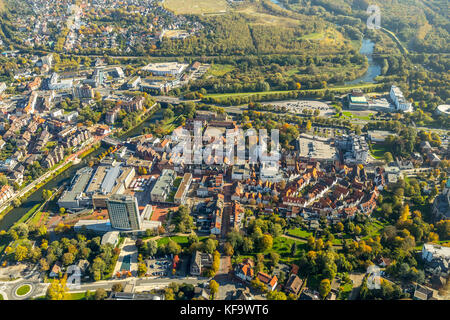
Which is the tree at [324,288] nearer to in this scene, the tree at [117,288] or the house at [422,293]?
the house at [422,293]

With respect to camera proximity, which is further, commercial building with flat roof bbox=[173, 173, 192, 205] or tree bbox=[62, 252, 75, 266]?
commercial building with flat roof bbox=[173, 173, 192, 205]

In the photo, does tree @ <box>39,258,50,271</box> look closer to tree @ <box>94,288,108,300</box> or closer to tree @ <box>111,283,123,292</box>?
tree @ <box>94,288,108,300</box>

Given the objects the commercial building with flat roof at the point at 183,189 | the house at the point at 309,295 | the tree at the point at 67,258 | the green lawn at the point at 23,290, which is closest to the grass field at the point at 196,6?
the commercial building with flat roof at the point at 183,189

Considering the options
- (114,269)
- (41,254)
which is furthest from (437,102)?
(41,254)

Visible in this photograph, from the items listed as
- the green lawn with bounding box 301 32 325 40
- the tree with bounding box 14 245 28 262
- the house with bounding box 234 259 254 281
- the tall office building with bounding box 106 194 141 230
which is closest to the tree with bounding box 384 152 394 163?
the house with bounding box 234 259 254 281

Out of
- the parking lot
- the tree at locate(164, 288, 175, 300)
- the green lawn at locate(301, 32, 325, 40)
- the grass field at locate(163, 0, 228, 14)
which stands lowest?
the tree at locate(164, 288, 175, 300)

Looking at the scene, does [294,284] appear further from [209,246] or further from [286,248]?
[209,246]

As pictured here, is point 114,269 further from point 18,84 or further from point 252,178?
point 18,84

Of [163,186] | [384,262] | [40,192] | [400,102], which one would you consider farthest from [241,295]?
[400,102]
